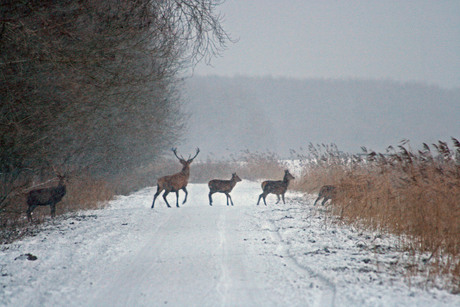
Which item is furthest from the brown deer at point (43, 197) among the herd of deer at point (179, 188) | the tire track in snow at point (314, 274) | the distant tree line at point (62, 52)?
the tire track in snow at point (314, 274)

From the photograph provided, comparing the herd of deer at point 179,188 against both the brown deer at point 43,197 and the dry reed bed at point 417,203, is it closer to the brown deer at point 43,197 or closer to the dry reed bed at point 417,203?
the brown deer at point 43,197

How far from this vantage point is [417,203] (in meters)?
7.16

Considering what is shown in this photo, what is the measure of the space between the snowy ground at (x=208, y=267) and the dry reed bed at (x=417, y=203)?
1.46 feet

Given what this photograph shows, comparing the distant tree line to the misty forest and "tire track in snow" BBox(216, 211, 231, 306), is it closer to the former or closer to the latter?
the misty forest

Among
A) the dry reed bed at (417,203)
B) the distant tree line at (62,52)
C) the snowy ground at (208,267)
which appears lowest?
the snowy ground at (208,267)

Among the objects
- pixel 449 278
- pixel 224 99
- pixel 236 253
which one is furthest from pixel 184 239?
pixel 224 99

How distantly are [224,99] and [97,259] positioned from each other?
106142 millimetres

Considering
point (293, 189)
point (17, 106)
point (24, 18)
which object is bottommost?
point (293, 189)

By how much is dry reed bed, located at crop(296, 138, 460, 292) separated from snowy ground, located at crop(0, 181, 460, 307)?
0.44 m

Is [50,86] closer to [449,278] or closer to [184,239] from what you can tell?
[184,239]

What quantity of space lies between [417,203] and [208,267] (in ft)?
11.5

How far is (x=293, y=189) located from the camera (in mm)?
21766

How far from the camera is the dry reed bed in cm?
601

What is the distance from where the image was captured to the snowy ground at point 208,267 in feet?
15.5
